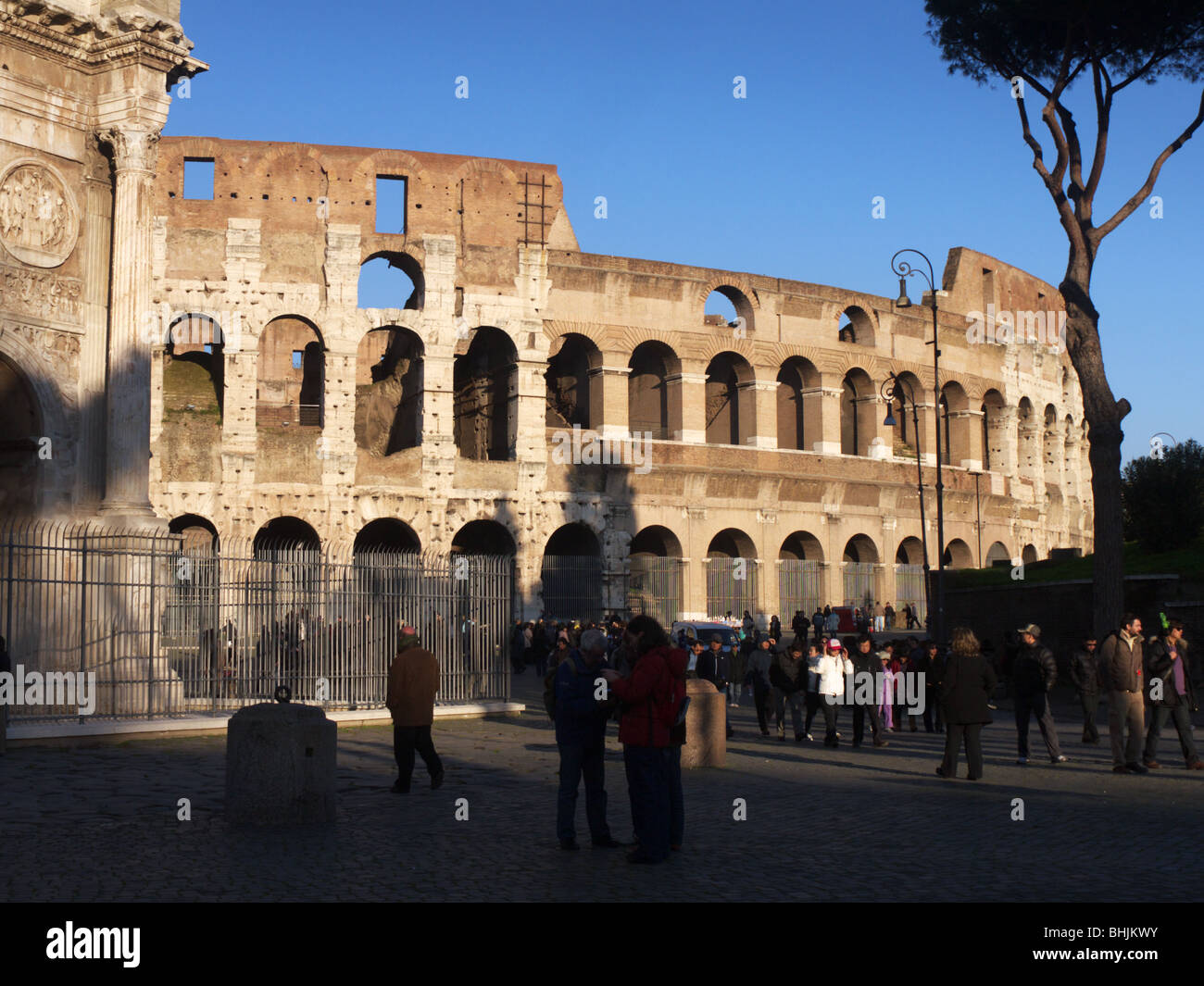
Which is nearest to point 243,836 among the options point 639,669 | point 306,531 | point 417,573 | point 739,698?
point 639,669

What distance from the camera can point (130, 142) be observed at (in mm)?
15586

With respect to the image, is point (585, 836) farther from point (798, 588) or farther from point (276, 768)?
point (798, 588)

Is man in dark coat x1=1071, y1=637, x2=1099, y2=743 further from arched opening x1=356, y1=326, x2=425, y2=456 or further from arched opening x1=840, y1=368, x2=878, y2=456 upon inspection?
arched opening x1=840, y1=368, x2=878, y2=456

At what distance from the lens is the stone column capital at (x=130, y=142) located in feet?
51.0

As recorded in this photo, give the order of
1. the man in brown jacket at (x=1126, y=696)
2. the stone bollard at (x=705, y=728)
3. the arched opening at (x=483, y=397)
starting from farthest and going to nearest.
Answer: the arched opening at (x=483, y=397) → the stone bollard at (x=705, y=728) → the man in brown jacket at (x=1126, y=696)

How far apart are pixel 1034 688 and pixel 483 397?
21.5m

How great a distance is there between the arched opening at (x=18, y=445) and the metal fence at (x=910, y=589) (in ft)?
80.9

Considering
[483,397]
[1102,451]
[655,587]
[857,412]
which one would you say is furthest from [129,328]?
[857,412]

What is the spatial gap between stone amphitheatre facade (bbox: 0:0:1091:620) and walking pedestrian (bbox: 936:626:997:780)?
17169 mm

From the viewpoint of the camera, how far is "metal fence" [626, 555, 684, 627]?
31.7 m

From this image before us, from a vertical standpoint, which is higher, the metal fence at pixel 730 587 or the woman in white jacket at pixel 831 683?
the metal fence at pixel 730 587

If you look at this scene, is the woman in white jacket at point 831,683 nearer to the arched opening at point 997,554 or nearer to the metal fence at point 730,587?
the metal fence at point 730,587

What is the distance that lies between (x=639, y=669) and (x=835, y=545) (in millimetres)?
27677

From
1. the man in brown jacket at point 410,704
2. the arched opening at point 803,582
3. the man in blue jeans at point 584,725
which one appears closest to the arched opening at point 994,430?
Result: the arched opening at point 803,582
